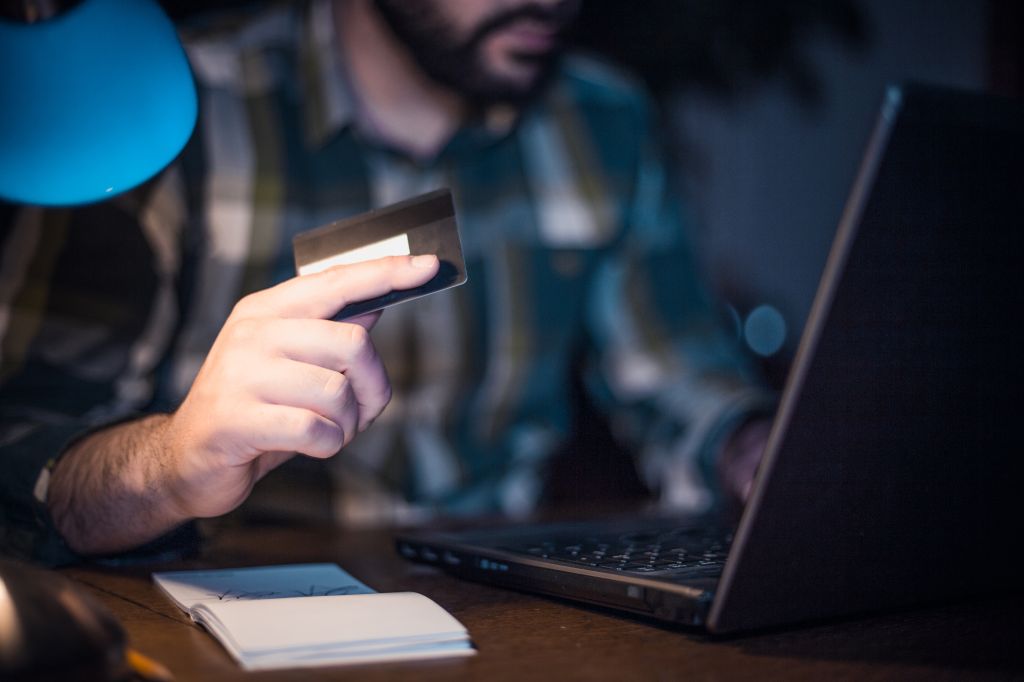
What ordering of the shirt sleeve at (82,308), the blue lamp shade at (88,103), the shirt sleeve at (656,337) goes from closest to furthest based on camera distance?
the blue lamp shade at (88,103)
the shirt sleeve at (82,308)
the shirt sleeve at (656,337)

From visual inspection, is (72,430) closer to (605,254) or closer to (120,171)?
(120,171)

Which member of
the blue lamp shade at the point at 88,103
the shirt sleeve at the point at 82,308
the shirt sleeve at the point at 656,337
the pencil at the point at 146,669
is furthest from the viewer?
the shirt sleeve at the point at 656,337

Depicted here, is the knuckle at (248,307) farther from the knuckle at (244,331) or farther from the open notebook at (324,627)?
the open notebook at (324,627)

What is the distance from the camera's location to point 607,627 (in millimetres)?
506

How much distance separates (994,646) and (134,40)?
59 centimetres

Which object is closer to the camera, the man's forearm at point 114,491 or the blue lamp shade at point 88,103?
the blue lamp shade at point 88,103

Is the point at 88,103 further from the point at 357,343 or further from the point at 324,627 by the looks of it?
the point at 324,627

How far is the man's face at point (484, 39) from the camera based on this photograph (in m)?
1.33

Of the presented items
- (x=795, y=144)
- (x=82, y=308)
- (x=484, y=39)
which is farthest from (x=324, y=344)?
(x=795, y=144)

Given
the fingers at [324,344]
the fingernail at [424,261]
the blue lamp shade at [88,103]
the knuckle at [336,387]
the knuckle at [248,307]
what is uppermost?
the blue lamp shade at [88,103]

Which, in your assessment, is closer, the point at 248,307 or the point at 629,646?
the point at 629,646

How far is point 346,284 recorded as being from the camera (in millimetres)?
542

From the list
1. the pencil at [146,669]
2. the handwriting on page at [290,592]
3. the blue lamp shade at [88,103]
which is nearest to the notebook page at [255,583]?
the handwriting on page at [290,592]

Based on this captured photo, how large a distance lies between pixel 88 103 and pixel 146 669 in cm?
32
